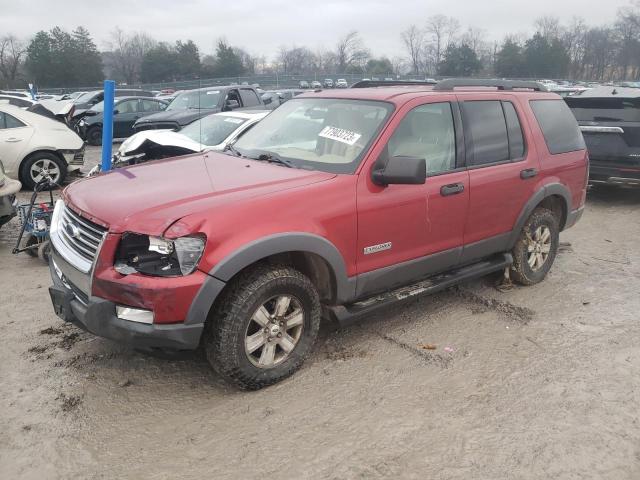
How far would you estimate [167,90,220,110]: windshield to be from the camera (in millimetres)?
12141

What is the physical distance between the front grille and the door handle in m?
2.35

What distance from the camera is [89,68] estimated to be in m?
59.8

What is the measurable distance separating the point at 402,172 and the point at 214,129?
562 centimetres

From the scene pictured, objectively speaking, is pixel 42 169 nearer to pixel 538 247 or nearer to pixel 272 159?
pixel 272 159

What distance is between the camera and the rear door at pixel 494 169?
426cm

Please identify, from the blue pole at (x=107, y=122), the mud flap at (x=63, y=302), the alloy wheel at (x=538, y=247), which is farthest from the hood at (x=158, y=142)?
the alloy wheel at (x=538, y=247)

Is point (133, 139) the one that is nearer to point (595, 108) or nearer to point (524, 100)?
point (524, 100)

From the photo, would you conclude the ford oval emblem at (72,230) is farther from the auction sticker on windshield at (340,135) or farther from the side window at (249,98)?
the side window at (249,98)

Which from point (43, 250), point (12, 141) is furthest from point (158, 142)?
point (12, 141)

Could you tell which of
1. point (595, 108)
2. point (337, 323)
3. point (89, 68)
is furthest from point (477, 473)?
point (89, 68)

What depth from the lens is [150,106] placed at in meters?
17.3

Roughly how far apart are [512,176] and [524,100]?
0.82m

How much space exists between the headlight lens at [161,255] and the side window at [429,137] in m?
1.58

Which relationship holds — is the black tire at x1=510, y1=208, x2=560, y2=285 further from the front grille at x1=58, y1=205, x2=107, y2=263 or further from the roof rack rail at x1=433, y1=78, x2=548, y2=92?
the front grille at x1=58, y1=205, x2=107, y2=263
